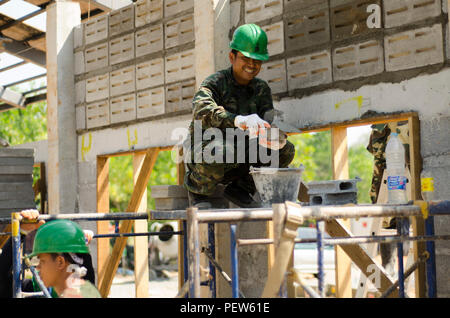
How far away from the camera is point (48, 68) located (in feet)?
28.6

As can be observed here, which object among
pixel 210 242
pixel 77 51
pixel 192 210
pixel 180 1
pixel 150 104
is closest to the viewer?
pixel 192 210

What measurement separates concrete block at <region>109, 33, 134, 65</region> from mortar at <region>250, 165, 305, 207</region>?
4.32 m

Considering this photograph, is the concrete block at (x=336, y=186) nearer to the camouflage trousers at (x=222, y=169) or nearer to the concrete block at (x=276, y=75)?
the camouflage trousers at (x=222, y=169)

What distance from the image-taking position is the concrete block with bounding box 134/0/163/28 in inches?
293

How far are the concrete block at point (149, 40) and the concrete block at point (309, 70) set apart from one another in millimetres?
2282

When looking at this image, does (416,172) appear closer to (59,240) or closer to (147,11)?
(59,240)

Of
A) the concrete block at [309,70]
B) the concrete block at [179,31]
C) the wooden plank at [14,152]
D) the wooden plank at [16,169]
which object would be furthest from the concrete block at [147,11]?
the wooden plank at [16,169]

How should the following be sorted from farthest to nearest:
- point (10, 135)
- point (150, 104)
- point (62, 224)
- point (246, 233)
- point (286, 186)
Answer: point (10, 135) < point (150, 104) < point (246, 233) < point (286, 186) < point (62, 224)

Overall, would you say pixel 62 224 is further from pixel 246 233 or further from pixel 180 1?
pixel 180 1

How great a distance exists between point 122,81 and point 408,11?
4295 millimetres

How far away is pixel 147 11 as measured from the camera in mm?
7605

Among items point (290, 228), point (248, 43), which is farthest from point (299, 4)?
point (290, 228)
